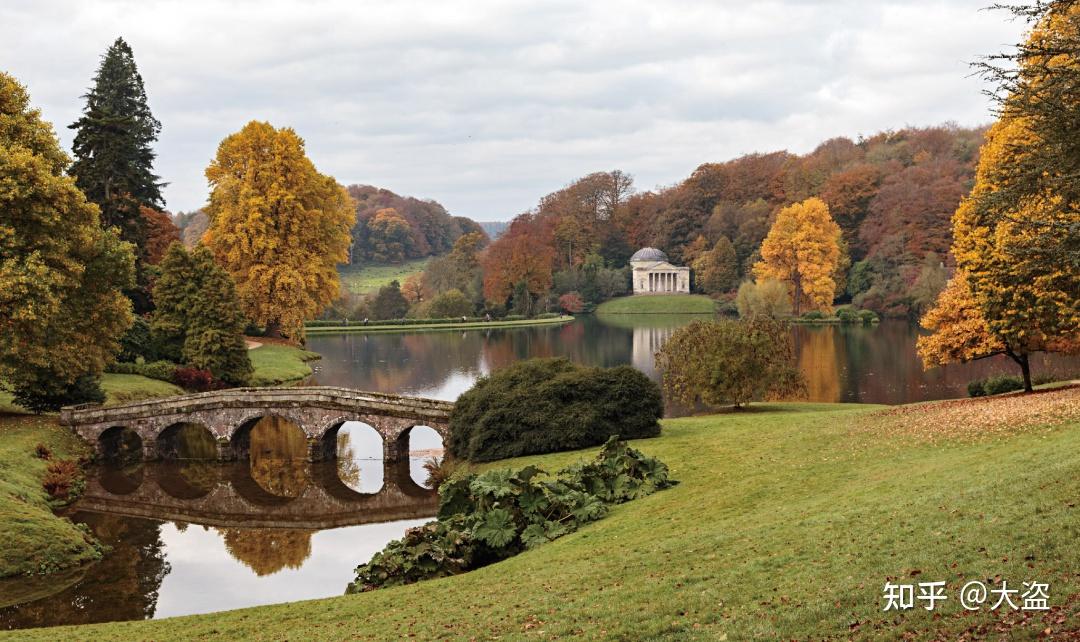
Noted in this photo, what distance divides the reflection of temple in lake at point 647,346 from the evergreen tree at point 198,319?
76.5 ft

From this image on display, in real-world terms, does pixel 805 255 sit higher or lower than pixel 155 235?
lower

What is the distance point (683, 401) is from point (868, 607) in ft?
89.1

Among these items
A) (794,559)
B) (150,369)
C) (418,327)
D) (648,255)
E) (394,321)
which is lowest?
(794,559)

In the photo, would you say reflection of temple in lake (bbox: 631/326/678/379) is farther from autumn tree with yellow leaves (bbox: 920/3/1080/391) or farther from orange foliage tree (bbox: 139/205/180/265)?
orange foliage tree (bbox: 139/205/180/265)

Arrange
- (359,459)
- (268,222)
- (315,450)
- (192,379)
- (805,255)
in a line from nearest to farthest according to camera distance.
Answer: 1. (315,450)
2. (359,459)
3. (192,379)
4. (268,222)
5. (805,255)

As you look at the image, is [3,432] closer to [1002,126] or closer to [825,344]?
[1002,126]

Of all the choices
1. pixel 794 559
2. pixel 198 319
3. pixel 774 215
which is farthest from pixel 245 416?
pixel 774 215

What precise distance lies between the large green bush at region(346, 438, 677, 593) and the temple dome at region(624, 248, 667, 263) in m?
115

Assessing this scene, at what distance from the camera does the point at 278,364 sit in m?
60.2

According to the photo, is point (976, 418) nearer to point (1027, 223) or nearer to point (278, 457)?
point (1027, 223)

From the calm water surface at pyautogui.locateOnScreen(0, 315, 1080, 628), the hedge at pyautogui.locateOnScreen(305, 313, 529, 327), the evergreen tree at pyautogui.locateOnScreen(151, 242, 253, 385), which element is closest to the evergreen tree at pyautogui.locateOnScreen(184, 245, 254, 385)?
the evergreen tree at pyautogui.locateOnScreen(151, 242, 253, 385)

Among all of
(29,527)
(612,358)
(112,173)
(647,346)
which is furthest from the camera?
(647,346)

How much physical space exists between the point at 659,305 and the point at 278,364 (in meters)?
74.5

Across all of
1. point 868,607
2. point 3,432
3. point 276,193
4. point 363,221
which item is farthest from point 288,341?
point 363,221
